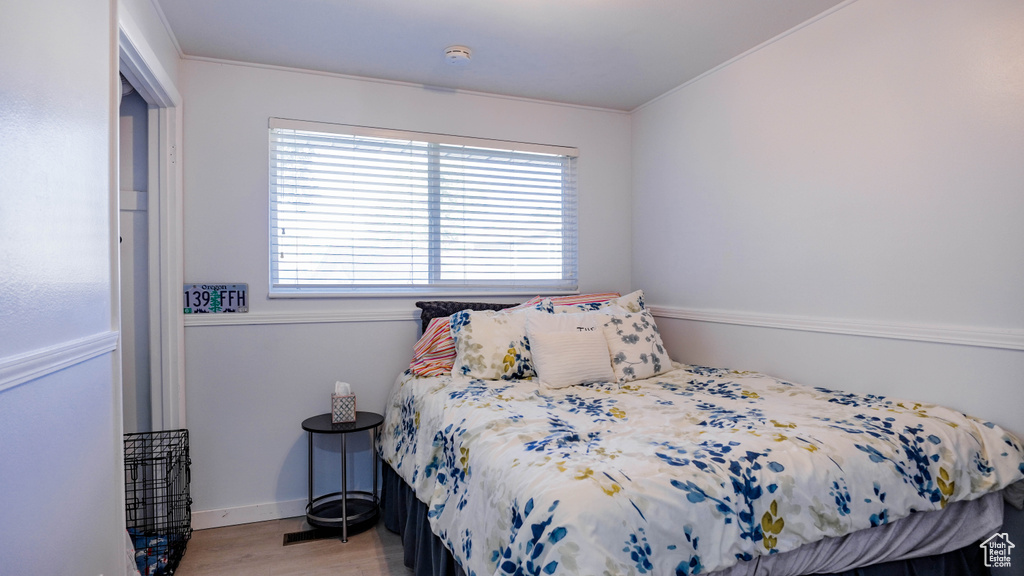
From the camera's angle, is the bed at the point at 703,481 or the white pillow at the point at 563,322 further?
the white pillow at the point at 563,322

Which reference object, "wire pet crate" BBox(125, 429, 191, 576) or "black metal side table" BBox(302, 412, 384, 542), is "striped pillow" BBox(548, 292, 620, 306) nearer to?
"black metal side table" BBox(302, 412, 384, 542)

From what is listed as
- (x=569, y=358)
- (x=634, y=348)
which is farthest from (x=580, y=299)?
(x=569, y=358)

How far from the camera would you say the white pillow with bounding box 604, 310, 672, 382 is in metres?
2.63

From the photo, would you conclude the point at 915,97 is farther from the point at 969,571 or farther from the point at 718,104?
the point at 969,571

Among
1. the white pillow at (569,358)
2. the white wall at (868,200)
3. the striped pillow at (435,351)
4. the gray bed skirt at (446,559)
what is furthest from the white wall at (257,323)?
the white wall at (868,200)

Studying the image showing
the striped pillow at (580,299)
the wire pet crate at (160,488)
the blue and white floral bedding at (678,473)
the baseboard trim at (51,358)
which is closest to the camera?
the baseboard trim at (51,358)

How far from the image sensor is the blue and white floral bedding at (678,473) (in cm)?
125

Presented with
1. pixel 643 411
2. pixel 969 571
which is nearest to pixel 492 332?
pixel 643 411

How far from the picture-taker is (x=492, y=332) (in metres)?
2.69

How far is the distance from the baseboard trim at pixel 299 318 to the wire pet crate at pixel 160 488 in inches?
20.9

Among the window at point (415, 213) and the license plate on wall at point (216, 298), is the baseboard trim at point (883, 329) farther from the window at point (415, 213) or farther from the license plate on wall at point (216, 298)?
the license plate on wall at point (216, 298)

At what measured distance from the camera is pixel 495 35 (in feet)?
8.27

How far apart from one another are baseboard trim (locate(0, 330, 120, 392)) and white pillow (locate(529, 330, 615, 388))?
1585mm

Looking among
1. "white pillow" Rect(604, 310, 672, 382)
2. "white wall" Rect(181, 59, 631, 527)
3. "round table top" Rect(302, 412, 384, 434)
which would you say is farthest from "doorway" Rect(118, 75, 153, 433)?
"white pillow" Rect(604, 310, 672, 382)
